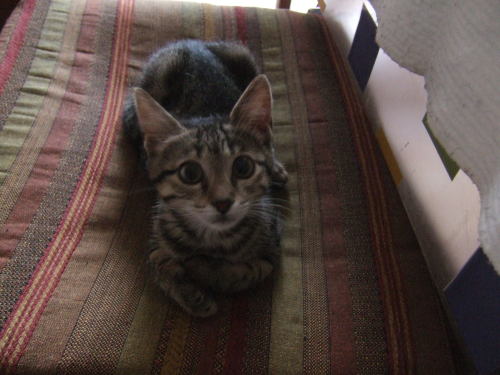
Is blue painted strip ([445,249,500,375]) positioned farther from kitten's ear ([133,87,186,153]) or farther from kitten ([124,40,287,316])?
kitten's ear ([133,87,186,153])

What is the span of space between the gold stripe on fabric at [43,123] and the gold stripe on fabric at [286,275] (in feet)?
2.23

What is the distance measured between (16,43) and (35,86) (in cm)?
21

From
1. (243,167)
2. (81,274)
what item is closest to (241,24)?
(243,167)

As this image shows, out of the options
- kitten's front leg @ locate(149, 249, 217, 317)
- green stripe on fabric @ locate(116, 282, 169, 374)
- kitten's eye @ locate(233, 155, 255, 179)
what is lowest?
green stripe on fabric @ locate(116, 282, 169, 374)

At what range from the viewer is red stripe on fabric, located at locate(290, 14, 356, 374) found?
31.4 inches

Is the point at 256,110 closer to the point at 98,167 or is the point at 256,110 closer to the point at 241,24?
the point at 98,167

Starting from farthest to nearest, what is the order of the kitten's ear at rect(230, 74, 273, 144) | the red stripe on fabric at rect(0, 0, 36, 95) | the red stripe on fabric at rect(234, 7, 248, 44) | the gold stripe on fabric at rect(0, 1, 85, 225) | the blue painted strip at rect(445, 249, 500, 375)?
the red stripe on fabric at rect(234, 7, 248, 44), the red stripe on fabric at rect(0, 0, 36, 95), the gold stripe on fabric at rect(0, 1, 85, 225), the kitten's ear at rect(230, 74, 273, 144), the blue painted strip at rect(445, 249, 500, 375)

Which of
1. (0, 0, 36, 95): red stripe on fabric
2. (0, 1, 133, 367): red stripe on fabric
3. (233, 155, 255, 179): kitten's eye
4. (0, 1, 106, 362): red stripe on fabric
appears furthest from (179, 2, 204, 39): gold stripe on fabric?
(233, 155, 255, 179): kitten's eye

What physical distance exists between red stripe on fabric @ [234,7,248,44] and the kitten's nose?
920 millimetres

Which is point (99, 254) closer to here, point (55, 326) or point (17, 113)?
point (55, 326)

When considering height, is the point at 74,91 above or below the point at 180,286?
above

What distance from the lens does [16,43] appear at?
1279 mm

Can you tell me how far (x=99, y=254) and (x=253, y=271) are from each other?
374mm

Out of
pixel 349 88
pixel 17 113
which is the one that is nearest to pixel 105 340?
pixel 17 113
